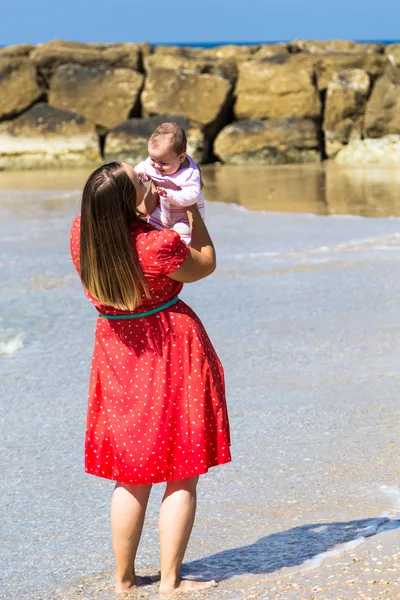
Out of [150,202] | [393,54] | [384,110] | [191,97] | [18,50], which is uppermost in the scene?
[18,50]

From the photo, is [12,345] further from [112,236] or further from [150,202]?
[112,236]

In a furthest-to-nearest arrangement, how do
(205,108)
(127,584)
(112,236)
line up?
(205,108) < (127,584) < (112,236)

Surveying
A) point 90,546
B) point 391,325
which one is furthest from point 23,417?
point 391,325

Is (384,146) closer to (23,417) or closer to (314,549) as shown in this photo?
(23,417)

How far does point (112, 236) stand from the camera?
9.36ft

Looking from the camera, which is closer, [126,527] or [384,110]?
[126,527]

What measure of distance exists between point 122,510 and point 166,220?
870mm

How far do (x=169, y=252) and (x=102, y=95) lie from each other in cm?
1742

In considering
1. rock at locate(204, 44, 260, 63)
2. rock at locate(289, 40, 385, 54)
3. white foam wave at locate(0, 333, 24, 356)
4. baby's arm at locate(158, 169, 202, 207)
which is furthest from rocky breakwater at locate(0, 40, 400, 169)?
baby's arm at locate(158, 169, 202, 207)

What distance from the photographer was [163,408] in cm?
291

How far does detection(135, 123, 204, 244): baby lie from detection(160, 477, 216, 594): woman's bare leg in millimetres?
758

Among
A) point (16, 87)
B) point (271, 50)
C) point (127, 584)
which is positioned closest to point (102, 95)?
point (16, 87)

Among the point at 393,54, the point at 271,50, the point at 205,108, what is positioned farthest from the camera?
the point at 271,50

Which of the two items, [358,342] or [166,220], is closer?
[166,220]
